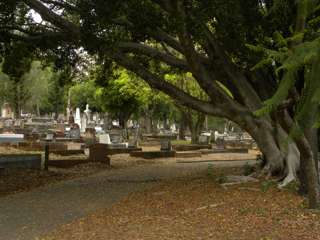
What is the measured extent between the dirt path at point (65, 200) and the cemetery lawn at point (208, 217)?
520mm

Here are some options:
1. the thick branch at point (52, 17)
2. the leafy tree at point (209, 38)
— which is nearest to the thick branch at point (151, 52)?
the leafy tree at point (209, 38)

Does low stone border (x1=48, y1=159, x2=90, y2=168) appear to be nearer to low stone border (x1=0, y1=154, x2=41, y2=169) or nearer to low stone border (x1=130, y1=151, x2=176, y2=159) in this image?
low stone border (x1=0, y1=154, x2=41, y2=169)

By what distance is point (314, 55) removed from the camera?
573 centimetres

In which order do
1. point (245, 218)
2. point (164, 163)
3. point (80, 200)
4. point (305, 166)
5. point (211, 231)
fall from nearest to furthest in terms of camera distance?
1. point (211, 231)
2. point (245, 218)
3. point (305, 166)
4. point (80, 200)
5. point (164, 163)

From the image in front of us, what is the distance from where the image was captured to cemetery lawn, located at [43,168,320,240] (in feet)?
29.0

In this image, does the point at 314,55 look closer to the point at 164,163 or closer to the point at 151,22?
the point at 151,22

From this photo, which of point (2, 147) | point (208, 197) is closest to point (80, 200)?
point (208, 197)

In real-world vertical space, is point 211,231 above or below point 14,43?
below

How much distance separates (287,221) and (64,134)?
29824 mm

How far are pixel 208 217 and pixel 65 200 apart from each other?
14.8 ft

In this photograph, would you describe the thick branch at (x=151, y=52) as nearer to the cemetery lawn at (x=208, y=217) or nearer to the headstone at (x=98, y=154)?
the cemetery lawn at (x=208, y=217)

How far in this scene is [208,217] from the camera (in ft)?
32.9

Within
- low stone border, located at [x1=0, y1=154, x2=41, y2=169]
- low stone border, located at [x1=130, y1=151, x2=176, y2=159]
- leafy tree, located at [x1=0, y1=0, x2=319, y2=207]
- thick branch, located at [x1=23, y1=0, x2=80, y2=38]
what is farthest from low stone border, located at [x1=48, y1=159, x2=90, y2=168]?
thick branch, located at [x1=23, y1=0, x2=80, y2=38]

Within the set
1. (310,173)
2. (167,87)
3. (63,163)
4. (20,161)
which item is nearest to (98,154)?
(63,163)
